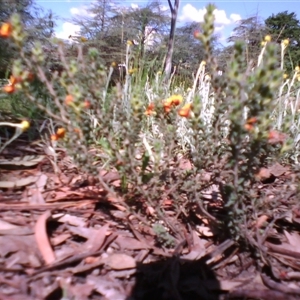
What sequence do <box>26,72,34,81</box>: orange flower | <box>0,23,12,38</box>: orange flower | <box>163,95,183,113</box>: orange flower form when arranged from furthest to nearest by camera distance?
<box>163,95,183,113</box>: orange flower → <box>26,72,34,81</box>: orange flower → <box>0,23,12,38</box>: orange flower

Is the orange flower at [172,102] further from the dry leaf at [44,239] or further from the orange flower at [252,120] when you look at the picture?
the dry leaf at [44,239]

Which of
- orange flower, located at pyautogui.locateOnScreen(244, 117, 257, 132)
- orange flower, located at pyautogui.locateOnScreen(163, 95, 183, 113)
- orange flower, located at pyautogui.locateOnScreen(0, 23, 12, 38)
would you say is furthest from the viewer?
orange flower, located at pyautogui.locateOnScreen(163, 95, 183, 113)

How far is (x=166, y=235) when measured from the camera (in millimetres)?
1406

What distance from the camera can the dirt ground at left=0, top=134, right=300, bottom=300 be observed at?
129cm

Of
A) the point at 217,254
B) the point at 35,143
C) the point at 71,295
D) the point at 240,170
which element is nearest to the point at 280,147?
the point at 240,170

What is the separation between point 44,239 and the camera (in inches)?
57.5

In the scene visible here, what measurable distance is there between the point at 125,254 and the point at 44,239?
29cm

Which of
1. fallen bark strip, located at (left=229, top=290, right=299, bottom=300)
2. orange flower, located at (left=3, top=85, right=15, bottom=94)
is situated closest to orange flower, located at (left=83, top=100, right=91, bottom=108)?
orange flower, located at (left=3, top=85, right=15, bottom=94)

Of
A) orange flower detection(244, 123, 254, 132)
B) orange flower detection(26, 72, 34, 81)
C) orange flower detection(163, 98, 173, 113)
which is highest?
orange flower detection(26, 72, 34, 81)

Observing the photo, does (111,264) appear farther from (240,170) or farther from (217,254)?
(240,170)

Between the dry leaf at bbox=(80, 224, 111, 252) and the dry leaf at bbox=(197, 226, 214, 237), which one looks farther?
the dry leaf at bbox=(197, 226, 214, 237)

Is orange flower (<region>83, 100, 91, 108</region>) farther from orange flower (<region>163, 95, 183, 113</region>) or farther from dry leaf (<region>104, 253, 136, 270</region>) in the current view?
dry leaf (<region>104, 253, 136, 270</region>)

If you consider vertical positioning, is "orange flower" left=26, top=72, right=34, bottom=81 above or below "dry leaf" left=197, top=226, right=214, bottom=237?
above

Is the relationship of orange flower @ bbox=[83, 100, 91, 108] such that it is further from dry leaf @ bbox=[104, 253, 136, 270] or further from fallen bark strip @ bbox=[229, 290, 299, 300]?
fallen bark strip @ bbox=[229, 290, 299, 300]
